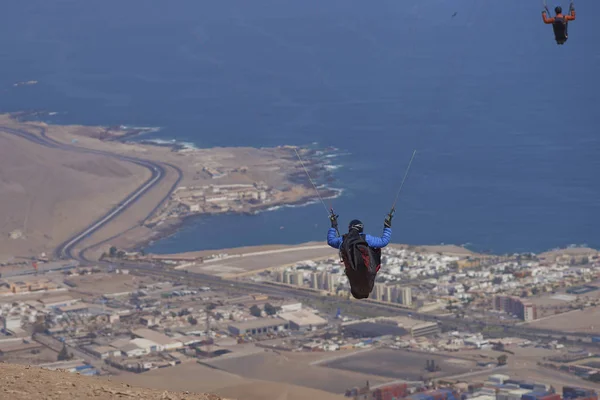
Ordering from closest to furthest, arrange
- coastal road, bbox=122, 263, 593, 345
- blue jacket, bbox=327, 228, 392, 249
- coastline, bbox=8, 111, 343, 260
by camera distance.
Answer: blue jacket, bbox=327, 228, 392, 249
coastal road, bbox=122, 263, 593, 345
coastline, bbox=8, 111, 343, 260

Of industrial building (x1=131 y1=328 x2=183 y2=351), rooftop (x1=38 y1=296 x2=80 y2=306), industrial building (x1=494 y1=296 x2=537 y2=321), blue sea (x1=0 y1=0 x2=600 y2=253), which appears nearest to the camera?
industrial building (x1=131 y1=328 x2=183 y2=351)

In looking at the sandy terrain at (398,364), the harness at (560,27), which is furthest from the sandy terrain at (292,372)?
the harness at (560,27)

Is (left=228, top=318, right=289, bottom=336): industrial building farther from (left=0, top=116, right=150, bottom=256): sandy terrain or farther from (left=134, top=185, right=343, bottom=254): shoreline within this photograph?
(left=0, top=116, right=150, bottom=256): sandy terrain

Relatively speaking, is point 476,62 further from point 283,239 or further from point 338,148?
point 283,239

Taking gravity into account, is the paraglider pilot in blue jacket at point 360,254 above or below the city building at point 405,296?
below

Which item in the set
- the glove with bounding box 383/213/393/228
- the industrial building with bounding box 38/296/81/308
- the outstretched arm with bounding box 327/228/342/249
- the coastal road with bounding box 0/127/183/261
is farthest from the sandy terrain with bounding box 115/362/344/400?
the coastal road with bounding box 0/127/183/261

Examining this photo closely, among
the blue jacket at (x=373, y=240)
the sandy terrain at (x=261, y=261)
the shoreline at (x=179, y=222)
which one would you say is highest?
the shoreline at (x=179, y=222)

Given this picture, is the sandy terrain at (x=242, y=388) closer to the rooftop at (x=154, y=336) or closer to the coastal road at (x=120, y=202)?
the rooftop at (x=154, y=336)
